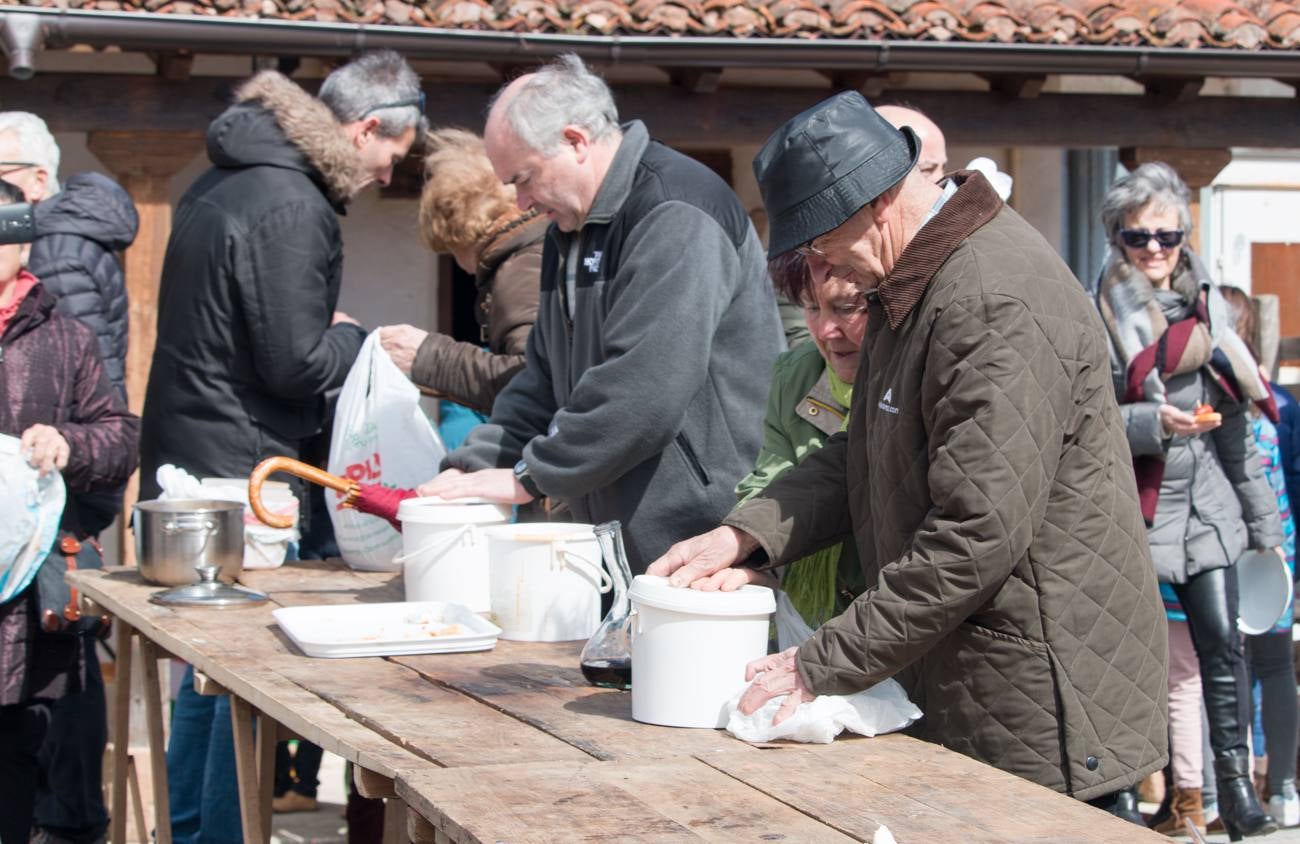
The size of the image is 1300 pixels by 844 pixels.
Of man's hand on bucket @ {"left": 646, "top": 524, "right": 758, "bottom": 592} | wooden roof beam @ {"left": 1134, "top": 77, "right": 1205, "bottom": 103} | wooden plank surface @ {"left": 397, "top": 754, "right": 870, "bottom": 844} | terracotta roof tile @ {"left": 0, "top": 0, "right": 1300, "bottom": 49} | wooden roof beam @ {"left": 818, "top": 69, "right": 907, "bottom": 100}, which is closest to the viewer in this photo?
wooden plank surface @ {"left": 397, "top": 754, "right": 870, "bottom": 844}

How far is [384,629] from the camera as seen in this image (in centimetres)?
311

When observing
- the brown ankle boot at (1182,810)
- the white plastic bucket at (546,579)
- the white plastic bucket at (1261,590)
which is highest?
the white plastic bucket at (546,579)

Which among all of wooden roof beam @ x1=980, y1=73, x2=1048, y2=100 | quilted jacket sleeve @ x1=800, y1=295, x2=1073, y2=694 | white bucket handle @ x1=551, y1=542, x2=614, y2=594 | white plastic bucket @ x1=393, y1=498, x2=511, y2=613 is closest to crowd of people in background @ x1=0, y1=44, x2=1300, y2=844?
quilted jacket sleeve @ x1=800, y1=295, x2=1073, y2=694

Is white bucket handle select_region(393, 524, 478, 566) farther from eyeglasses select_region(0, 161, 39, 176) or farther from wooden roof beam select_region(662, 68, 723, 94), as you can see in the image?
wooden roof beam select_region(662, 68, 723, 94)

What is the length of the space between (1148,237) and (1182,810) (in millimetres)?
1693

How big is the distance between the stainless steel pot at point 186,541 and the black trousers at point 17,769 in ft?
1.76

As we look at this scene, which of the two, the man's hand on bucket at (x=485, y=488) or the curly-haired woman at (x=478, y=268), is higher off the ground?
the curly-haired woman at (x=478, y=268)

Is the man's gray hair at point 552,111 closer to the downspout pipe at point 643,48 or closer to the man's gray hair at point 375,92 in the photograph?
the man's gray hair at point 375,92

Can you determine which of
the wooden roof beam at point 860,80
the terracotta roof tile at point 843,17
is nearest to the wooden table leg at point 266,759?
the terracotta roof tile at point 843,17

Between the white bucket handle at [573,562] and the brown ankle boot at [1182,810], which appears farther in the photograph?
the brown ankle boot at [1182,810]

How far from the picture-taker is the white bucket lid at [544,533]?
3.03 m

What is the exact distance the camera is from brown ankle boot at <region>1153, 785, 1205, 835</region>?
5.01m

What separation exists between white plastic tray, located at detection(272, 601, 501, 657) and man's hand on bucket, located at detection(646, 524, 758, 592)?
56 centimetres

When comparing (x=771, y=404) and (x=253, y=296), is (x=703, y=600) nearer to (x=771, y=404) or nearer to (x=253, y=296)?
(x=771, y=404)
